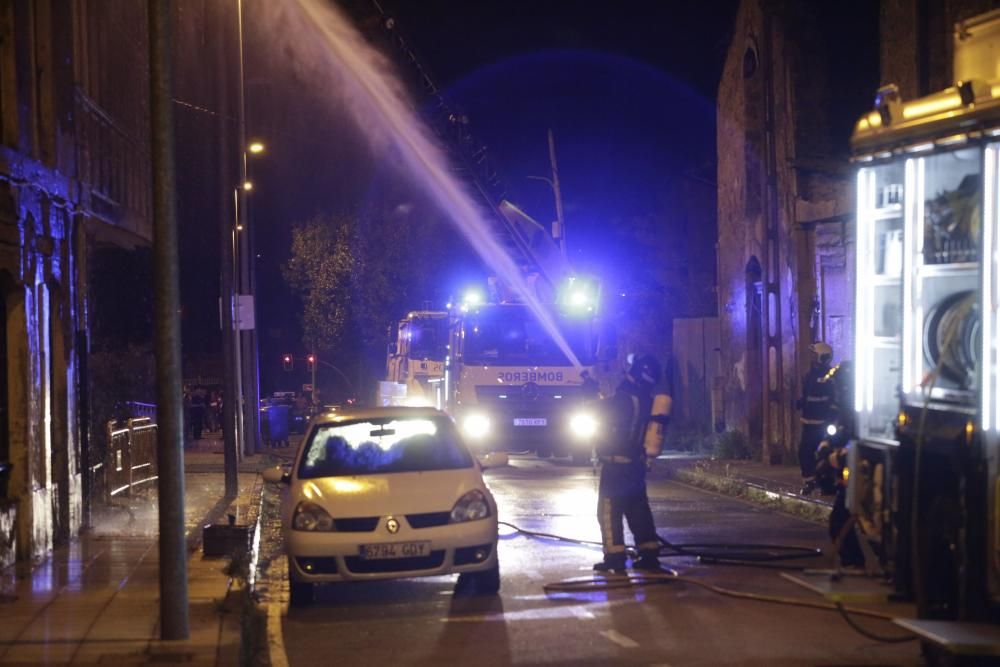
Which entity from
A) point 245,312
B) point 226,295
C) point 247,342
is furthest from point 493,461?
point 247,342

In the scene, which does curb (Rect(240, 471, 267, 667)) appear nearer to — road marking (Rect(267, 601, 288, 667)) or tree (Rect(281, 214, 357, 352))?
road marking (Rect(267, 601, 288, 667))

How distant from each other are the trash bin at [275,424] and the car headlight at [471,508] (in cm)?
2178

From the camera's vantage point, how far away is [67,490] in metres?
14.6

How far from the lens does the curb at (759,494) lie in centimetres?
1639

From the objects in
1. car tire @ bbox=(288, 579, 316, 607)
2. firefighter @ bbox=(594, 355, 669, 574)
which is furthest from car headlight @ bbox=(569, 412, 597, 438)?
car tire @ bbox=(288, 579, 316, 607)

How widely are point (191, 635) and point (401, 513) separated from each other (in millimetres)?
2296

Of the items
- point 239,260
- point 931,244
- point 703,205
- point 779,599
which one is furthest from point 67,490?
point 703,205

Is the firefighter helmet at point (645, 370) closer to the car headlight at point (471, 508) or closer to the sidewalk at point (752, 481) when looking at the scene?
the car headlight at point (471, 508)

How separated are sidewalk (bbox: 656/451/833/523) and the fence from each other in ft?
27.0

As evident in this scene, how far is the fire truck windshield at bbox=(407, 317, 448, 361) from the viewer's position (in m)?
27.7

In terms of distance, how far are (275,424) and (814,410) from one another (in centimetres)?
1849

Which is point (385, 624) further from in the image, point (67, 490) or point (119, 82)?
point (119, 82)

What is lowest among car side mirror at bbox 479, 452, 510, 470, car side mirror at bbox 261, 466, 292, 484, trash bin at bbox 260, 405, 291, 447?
trash bin at bbox 260, 405, 291, 447

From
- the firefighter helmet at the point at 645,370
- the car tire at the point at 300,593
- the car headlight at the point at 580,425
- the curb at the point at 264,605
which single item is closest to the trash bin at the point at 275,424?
the car headlight at the point at 580,425
